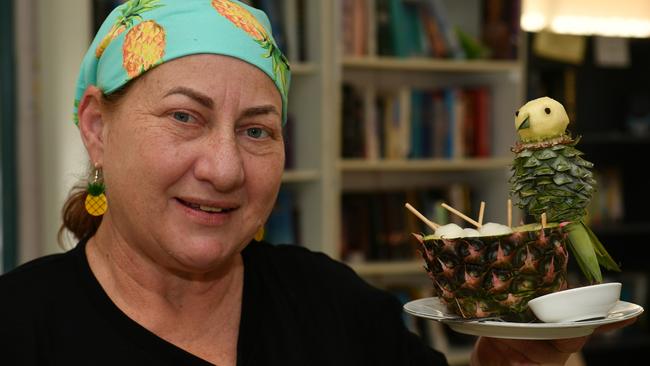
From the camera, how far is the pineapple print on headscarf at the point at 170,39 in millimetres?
1266

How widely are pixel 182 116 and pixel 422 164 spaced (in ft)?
8.25

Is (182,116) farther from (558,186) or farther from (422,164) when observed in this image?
(422,164)

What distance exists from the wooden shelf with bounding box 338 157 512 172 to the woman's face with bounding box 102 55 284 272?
217cm

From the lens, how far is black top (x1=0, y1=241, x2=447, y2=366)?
4.22 feet

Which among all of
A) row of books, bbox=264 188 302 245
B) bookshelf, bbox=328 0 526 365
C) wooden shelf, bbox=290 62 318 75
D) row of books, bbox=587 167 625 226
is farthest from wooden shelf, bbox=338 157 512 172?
row of books, bbox=587 167 625 226

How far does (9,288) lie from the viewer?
1.32m

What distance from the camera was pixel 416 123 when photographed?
3.83m

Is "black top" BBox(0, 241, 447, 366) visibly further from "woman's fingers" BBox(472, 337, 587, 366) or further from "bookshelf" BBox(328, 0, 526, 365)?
"bookshelf" BBox(328, 0, 526, 365)

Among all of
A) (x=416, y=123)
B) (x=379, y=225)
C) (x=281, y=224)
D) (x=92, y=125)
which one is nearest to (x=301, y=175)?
(x=281, y=224)

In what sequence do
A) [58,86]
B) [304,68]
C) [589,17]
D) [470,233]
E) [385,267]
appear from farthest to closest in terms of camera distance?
[589,17], [385,267], [304,68], [58,86], [470,233]

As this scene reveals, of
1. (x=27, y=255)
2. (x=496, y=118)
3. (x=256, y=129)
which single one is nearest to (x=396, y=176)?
(x=496, y=118)

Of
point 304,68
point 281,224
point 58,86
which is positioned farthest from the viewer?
point 281,224

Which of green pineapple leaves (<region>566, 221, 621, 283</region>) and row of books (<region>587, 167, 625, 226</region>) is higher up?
green pineapple leaves (<region>566, 221, 621, 283</region>)

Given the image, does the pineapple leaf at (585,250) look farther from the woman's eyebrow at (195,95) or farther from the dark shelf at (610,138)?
the dark shelf at (610,138)
